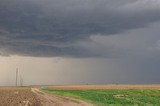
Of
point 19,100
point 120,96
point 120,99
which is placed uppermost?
point 120,96

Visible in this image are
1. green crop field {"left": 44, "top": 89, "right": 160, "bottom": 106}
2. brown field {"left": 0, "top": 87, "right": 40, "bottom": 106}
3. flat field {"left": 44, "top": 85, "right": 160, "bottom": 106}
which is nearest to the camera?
brown field {"left": 0, "top": 87, "right": 40, "bottom": 106}

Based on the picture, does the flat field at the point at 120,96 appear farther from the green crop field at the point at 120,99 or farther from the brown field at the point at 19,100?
the brown field at the point at 19,100

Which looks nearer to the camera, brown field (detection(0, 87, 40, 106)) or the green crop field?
brown field (detection(0, 87, 40, 106))

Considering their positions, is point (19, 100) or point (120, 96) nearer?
point (19, 100)

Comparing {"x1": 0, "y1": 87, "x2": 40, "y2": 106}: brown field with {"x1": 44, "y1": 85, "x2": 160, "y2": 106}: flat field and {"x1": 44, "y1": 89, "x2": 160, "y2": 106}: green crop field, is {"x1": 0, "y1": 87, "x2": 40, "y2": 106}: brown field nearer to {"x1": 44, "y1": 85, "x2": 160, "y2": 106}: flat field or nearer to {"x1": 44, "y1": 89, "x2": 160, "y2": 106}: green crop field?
{"x1": 44, "y1": 85, "x2": 160, "y2": 106}: flat field

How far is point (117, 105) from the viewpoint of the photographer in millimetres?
46500

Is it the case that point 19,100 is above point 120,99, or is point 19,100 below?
above

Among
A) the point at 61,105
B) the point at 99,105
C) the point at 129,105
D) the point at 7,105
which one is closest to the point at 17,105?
the point at 7,105

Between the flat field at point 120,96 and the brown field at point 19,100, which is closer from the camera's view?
the brown field at point 19,100

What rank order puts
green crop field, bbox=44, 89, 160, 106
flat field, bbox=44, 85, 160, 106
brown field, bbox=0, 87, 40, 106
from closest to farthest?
1. brown field, bbox=0, 87, 40, 106
2. green crop field, bbox=44, 89, 160, 106
3. flat field, bbox=44, 85, 160, 106

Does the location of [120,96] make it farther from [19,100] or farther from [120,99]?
[19,100]

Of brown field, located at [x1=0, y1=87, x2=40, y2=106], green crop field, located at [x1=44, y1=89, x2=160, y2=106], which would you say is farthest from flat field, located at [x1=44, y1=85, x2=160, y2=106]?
brown field, located at [x1=0, y1=87, x2=40, y2=106]

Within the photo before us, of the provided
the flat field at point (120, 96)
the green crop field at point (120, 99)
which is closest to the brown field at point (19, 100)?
the flat field at point (120, 96)

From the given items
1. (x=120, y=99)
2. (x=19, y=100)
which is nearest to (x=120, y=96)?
(x=120, y=99)
